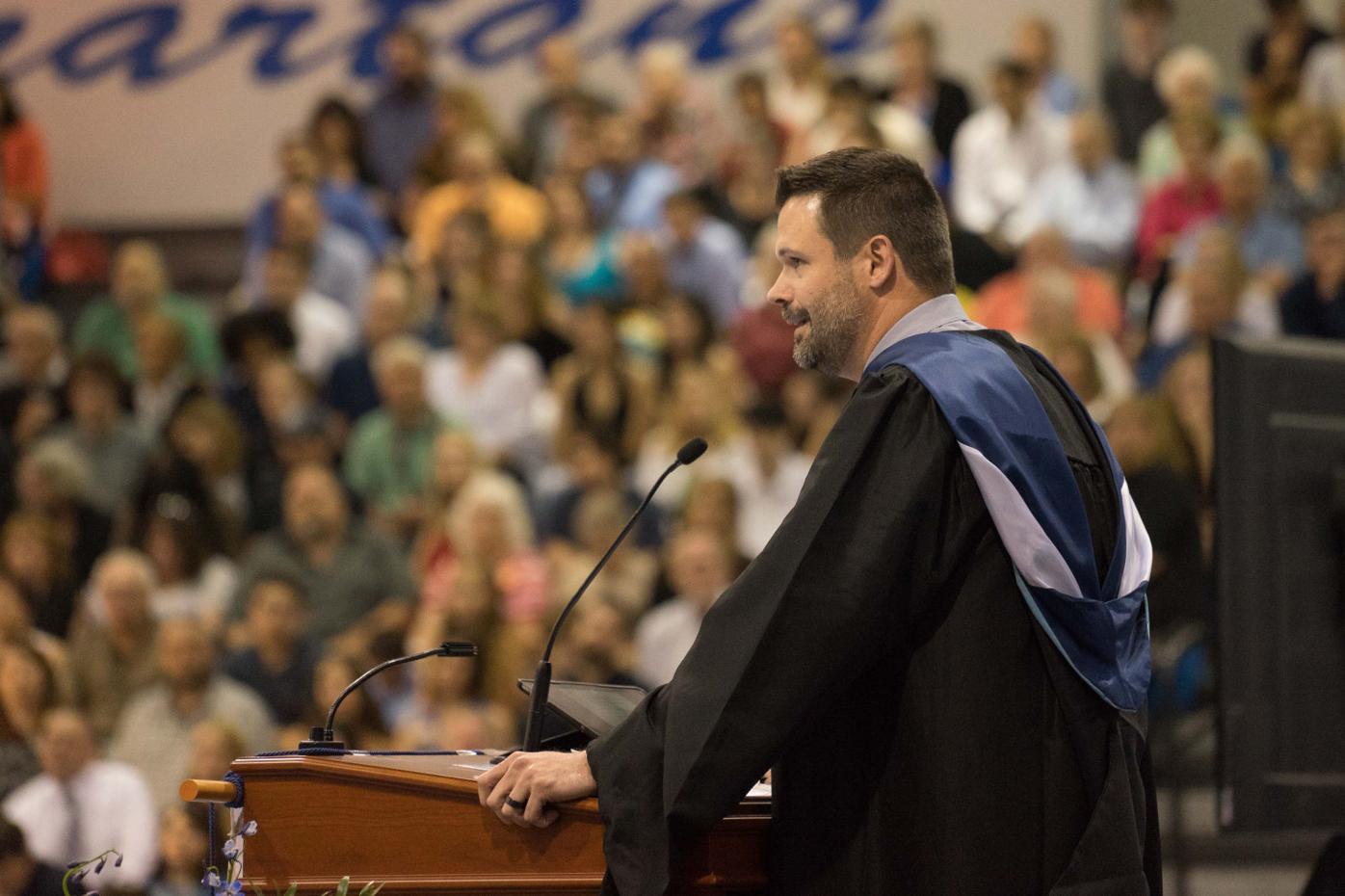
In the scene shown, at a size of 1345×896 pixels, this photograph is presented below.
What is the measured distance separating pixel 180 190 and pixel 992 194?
553cm

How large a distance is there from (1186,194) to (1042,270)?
124cm

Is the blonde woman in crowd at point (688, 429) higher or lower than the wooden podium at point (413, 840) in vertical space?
lower

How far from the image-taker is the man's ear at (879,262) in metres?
3.41

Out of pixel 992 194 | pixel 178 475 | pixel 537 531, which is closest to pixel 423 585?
pixel 537 531

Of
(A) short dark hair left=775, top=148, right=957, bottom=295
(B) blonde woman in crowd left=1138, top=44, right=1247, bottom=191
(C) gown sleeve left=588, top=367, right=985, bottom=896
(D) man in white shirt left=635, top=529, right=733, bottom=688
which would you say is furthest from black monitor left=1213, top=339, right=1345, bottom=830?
(B) blonde woman in crowd left=1138, top=44, right=1247, bottom=191

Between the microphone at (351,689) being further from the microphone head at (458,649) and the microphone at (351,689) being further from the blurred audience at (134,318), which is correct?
the blurred audience at (134,318)

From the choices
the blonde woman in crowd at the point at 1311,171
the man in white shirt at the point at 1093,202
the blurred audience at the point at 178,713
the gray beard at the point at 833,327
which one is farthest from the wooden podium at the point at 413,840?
the man in white shirt at the point at 1093,202

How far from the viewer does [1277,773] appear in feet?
12.3

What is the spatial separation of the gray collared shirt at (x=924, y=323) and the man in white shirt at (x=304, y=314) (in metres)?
7.20

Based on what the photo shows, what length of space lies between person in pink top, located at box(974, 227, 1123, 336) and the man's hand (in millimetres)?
5993

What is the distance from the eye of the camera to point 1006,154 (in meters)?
10.8

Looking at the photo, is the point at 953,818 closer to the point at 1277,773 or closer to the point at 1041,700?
the point at 1041,700

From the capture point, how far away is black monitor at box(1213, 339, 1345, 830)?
3762 mm

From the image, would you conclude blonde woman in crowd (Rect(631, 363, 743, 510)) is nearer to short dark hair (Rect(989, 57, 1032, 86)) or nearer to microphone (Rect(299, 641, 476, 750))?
short dark hair (Rect(989, 57, 1032, 86))
